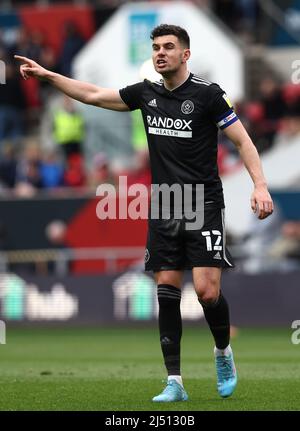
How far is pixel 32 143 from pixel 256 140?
16.2 feet

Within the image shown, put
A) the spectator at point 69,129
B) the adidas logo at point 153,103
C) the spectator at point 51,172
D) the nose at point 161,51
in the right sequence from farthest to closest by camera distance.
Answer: the spectator at point 69,129
the spectator at point 51,172
the adidas logo at point 153,103
the nose at point 161,51

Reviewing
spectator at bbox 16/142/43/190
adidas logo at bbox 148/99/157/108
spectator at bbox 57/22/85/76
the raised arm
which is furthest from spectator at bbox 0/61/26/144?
adidas logo at bbox 148/99/157/108

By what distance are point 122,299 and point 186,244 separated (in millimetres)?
11486

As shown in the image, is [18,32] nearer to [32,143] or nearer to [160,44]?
[32,143]

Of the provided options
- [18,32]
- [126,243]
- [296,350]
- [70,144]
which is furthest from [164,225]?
[18,32]

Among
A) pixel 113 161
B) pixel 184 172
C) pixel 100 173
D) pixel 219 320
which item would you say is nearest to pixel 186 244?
pixel 184 172

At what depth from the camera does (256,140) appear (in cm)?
2294

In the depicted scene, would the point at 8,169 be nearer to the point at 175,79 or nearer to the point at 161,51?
the point at 175,79

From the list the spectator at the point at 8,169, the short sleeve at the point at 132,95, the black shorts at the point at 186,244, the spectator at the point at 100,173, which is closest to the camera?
the black shorts at the point at 186,244

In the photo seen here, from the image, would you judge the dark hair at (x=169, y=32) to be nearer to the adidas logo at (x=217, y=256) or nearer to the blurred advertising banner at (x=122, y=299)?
the adidas logo at (x=217, y=256)

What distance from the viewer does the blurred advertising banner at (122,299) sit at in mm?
20109

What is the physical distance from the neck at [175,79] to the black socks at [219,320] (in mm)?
1595

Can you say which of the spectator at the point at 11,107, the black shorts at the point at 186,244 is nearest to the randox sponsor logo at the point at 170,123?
the black shorts at the point at 186,244

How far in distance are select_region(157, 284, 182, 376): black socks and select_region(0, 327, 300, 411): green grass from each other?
32 cm
